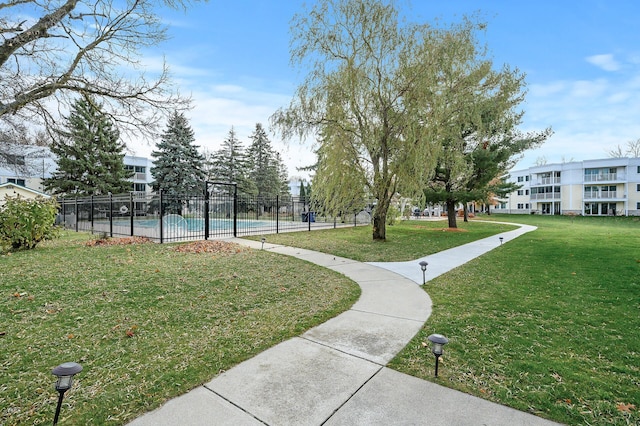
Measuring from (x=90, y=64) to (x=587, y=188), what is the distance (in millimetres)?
49579

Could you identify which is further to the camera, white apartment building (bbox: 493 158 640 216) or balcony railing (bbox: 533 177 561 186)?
balcony railing (bbox: 533 177 561 186)

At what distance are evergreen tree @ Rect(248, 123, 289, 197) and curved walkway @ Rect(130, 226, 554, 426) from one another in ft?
113

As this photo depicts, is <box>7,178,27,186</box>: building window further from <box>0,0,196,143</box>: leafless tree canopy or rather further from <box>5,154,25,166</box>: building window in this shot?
<box>0,0,196,143</box>: leafless tree canopy

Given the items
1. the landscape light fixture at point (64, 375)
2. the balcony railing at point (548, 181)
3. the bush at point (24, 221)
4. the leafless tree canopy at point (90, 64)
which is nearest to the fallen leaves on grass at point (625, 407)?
the landscape light fixture at point (64, 375)

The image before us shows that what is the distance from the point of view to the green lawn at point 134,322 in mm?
2314

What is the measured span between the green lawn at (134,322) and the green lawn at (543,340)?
1.65 meters

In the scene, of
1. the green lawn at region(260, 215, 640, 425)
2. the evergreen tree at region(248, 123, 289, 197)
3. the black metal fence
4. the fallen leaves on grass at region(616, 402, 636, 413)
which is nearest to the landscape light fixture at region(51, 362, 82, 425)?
the green lawn at region(260, 215, 640, 425)

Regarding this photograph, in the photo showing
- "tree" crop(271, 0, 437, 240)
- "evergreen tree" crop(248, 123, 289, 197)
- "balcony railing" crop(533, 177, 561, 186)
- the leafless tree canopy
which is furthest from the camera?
"balcony railing" crop(533, 177, 561, 186)

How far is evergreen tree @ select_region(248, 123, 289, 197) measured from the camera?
123ft

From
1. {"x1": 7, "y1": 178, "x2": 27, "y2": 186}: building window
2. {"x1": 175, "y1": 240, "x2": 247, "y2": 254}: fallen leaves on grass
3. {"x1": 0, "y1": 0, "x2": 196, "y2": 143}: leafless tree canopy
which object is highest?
{"x1": 0, "y1": 0, "x2": 196, "y2": 143}: leafless tree canopy

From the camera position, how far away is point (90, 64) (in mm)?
8320

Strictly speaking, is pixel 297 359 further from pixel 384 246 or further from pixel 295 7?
pixel 295 7

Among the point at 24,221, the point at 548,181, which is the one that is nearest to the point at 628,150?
the point at 548,181

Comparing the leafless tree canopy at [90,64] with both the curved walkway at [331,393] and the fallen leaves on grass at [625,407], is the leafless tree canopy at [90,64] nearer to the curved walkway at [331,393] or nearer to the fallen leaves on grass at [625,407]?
the curved walkway at [331,393]
